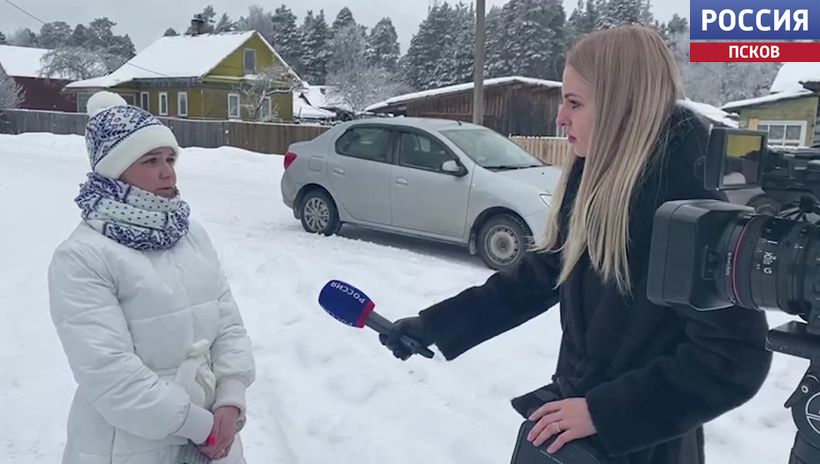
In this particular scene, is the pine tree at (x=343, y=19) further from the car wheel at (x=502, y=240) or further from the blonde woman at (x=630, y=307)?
the blonde woman at (x=630, y=307)

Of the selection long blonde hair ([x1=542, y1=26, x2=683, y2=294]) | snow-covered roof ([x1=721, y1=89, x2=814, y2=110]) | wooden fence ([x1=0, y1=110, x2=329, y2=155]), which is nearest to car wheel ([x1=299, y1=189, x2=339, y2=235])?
long blonde hair ([x1=542, y1=26, x2=683, y2=294])

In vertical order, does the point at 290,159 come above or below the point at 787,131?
below

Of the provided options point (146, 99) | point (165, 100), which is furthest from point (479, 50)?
point (146, 99)

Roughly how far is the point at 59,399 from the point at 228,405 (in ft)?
8.29

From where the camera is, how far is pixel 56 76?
178 ft

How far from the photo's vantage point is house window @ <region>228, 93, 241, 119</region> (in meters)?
45.4

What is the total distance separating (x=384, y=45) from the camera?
264 feet

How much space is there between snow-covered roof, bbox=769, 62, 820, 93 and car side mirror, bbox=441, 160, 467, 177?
15324 millimetres

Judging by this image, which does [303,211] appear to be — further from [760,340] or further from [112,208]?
[760,340]

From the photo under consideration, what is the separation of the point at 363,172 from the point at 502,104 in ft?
82.2

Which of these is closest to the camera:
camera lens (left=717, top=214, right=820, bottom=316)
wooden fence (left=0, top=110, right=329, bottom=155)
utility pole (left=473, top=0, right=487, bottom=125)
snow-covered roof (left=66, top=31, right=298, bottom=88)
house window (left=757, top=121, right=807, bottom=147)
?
camera lens (left=717, top=214, right=820, bottom=316)

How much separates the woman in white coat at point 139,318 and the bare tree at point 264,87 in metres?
42.0

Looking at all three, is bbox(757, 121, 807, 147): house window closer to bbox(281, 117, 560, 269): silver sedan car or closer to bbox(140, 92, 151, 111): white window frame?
bbox(281, 117, 560, 269): silver sedan car

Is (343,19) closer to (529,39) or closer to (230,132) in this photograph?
(529,39)
